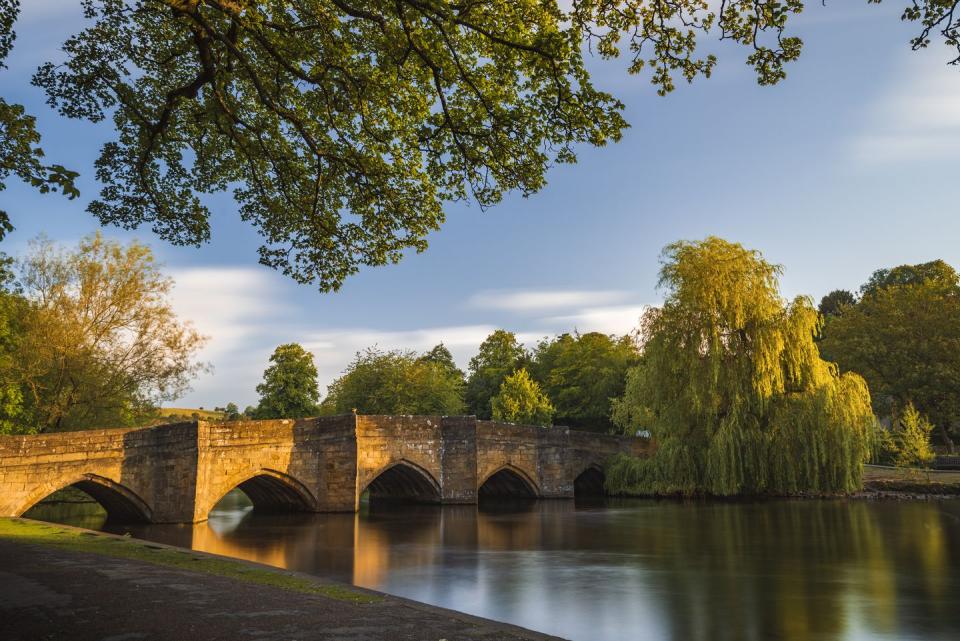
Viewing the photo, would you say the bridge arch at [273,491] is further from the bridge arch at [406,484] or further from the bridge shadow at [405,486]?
the bridge shadow at [405,486]

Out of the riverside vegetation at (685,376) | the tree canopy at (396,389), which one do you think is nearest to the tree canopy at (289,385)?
the tree canopy at (396,389)

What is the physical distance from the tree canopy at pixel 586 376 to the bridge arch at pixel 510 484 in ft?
36.5

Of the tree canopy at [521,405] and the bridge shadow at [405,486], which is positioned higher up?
the tree canopy at [521,405]

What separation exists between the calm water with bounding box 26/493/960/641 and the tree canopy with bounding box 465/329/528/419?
95.7 feet

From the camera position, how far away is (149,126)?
1021cm

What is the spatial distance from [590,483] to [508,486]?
5.01 metres

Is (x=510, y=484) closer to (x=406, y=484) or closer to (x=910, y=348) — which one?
(x=406, y=484)

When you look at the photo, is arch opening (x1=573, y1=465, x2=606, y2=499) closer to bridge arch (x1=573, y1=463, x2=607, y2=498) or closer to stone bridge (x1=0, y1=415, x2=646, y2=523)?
bridge arch (x1=573, y1=463, x2=607, y2=498)

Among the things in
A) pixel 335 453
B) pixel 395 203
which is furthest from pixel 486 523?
pixel 395 203

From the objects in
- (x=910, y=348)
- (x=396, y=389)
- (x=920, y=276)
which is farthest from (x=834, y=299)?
(x=396, y=389)

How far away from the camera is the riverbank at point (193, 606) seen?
18.9ft

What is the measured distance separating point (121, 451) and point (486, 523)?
1138 centimetres

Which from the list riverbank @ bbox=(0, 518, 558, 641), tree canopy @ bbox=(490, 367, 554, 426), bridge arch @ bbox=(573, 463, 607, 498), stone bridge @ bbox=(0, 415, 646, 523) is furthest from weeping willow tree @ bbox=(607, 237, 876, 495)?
riverbank @ bbox=(0, 518, 558, 641)

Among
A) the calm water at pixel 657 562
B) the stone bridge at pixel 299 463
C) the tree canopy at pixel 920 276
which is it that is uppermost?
the tree canopy at pixel 920 276
